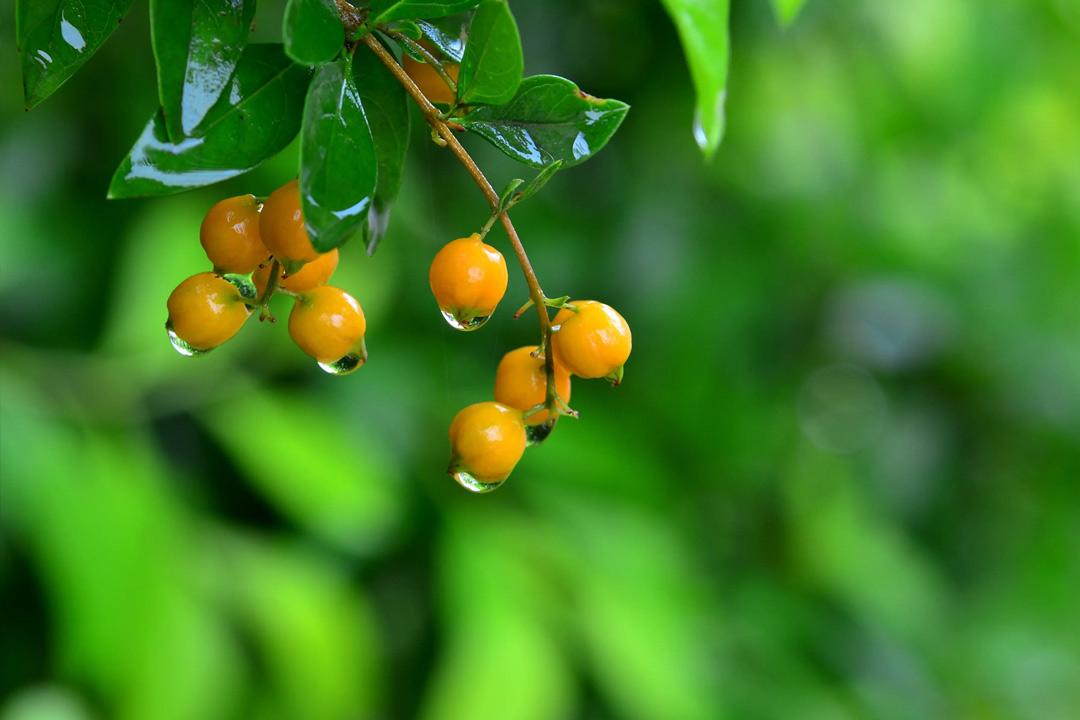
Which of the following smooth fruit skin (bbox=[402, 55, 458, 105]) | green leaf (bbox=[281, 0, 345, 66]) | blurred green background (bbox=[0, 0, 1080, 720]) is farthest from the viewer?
blurred green background (bbox=[0, 0, 1080, 720])

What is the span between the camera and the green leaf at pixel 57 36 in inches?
15.3

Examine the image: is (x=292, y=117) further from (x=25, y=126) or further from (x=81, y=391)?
(x=25, y=126)

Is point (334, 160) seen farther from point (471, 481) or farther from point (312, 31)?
point (471, 481)

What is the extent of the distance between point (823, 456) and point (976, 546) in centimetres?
36

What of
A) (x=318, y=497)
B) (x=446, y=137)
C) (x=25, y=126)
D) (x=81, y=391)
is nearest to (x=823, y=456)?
(x=318, y=497)

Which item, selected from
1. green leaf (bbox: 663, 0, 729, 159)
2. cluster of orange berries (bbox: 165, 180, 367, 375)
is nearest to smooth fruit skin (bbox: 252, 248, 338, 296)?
cluster of orange berries (bbox: 165, 180, 367, 375)

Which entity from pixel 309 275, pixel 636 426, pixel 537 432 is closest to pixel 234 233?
pixel 309 275

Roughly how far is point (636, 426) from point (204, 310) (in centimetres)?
135

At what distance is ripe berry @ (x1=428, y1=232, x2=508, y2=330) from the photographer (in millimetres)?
394

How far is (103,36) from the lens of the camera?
40cm

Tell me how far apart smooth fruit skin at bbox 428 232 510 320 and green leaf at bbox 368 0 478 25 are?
73 millimetres

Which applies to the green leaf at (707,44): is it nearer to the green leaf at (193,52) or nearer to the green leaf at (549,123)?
the green leaf at (549,123)

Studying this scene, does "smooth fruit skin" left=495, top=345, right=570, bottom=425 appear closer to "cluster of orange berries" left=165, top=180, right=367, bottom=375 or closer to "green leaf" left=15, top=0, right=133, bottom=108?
"cluster of orange berries" left=165, top=180, right=367, bottom=375

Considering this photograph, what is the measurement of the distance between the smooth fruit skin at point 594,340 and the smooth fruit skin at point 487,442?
0.12 feet
